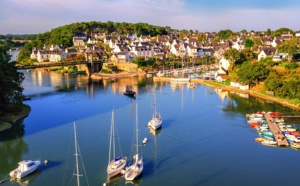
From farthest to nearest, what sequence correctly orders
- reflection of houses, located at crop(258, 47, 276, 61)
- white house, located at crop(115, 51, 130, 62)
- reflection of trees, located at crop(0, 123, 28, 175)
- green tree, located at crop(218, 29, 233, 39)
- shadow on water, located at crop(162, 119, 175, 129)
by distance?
green tree, located at crop(218, 29, 233, 39), white house, located at crop(115, 51, 130, 62), reflection of houses, located at crop(258, 47, 276, 61), shadow on water, located at crop(162, 119, 175, 129), reflection of trees, located at crop(0, 123, 28, 175)

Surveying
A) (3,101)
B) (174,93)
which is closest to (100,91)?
(174,93)

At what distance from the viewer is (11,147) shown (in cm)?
2748

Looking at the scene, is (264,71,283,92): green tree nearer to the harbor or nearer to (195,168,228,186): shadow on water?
the harbor

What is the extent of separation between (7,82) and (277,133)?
26.7m

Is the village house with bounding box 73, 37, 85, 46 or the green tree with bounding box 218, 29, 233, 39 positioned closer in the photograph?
the village house with bounding box 73, 37, 85, 46

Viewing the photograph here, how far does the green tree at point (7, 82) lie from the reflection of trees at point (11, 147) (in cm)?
353

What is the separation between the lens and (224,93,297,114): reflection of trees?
127 feet

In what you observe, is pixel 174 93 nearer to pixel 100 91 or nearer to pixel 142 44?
pixel 100 91

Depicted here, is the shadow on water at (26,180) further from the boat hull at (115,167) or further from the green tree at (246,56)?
the green tree at (246,56)

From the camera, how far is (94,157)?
961 inches

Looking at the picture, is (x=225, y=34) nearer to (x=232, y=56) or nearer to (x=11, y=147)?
(x=232, y=56)

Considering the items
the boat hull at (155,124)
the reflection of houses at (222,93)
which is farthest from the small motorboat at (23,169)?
the reflection of houses at (222,93)

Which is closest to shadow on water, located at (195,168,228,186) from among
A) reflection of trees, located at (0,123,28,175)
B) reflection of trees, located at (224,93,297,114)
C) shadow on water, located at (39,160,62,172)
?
shadow on water, located at (39,160,62,172)

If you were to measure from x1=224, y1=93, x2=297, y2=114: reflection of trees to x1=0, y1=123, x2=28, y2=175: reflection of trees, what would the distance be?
75.0 ft
